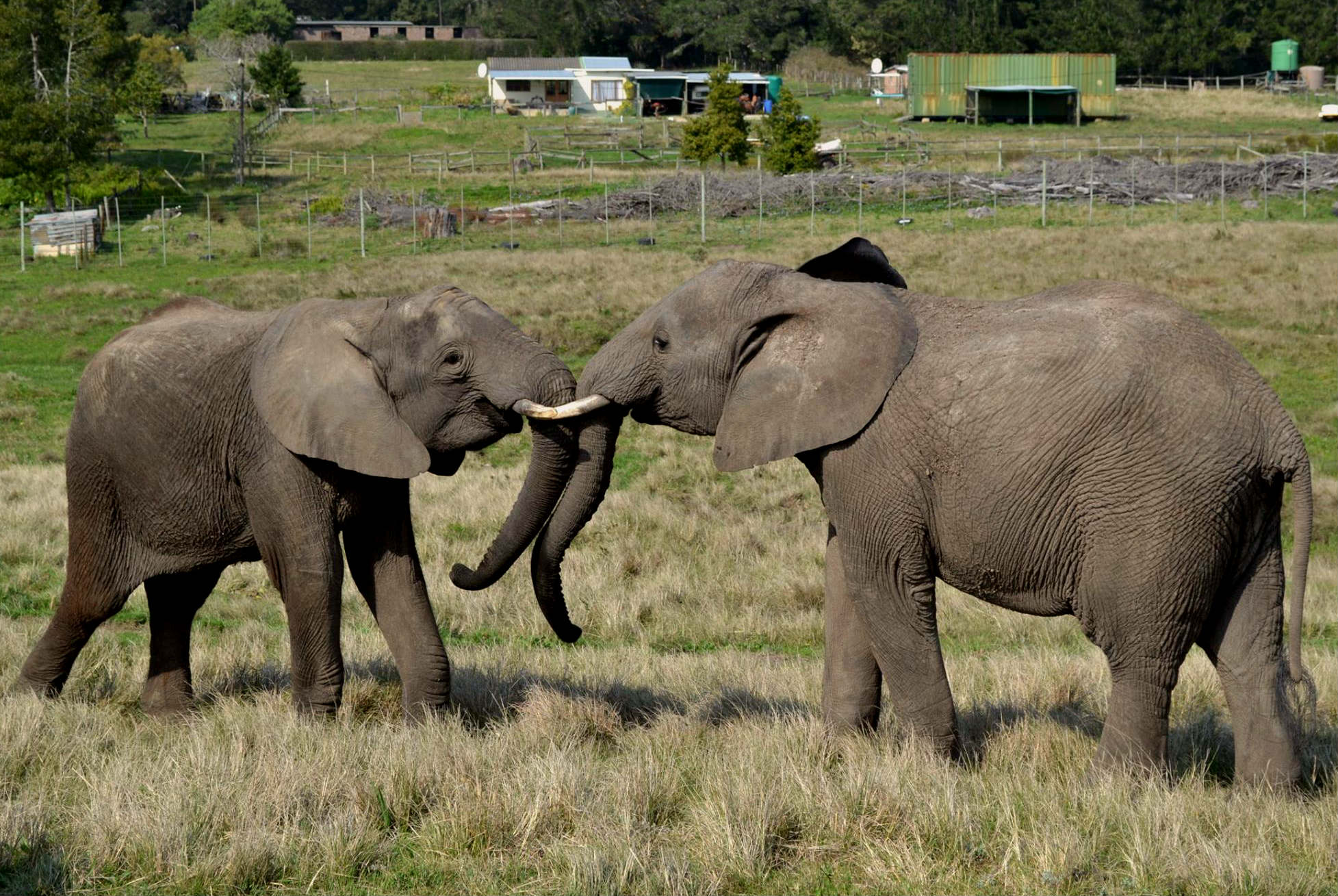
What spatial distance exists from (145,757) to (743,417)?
11.2 feet

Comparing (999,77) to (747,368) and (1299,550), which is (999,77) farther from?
(1299,550)

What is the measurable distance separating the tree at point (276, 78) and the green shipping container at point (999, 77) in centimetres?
3643

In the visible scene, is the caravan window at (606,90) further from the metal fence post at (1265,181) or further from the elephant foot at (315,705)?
the elephant foot at (315,705)

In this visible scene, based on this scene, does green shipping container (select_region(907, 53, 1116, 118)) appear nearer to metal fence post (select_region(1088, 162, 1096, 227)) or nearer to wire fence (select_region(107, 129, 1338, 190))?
wire fence (select_region(107, 129, 1338, 190))

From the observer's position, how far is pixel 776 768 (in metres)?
7.17

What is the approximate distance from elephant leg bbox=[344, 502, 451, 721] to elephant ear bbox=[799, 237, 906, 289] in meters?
2.59

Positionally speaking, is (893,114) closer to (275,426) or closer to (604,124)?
(604,124)

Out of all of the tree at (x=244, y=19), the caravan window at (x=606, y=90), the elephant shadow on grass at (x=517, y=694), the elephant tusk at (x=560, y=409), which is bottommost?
the elephant shadow on grass at (x=517, y=694)

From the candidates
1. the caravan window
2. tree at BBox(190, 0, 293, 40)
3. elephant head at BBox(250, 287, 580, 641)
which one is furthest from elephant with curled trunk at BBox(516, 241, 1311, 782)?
tree at BBox(190, 0, 293, 40)

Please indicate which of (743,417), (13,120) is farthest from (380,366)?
(13,120)

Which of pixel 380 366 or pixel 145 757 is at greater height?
pixel 380 366

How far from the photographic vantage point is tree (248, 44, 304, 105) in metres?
88.4

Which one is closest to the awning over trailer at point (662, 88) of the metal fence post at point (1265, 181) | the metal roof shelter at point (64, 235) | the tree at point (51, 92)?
the tree at point (51, 92)

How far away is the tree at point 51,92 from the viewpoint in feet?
151
